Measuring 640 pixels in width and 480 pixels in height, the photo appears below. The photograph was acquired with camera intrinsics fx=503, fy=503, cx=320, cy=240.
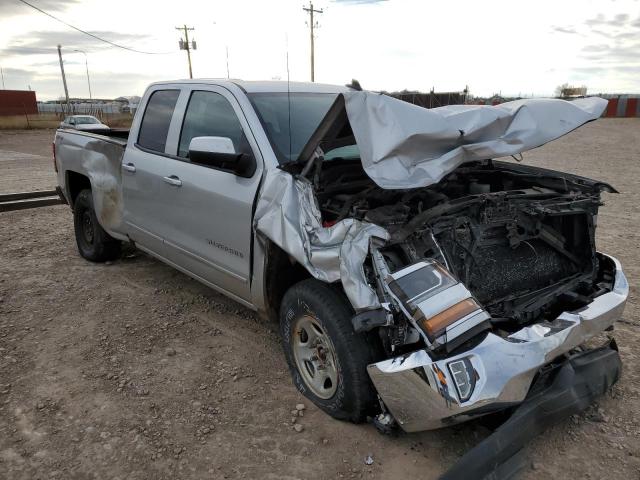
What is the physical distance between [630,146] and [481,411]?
20.0 metres

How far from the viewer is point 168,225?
4020 mm

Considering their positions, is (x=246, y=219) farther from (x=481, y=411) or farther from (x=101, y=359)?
(x=481, y=411)

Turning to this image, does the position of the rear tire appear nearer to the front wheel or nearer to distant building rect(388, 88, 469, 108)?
the front wheel

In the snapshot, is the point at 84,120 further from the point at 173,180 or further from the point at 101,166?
the point at 173,180

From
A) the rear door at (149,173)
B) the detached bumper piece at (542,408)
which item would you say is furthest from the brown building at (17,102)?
the detached bumper piece at (542,408)

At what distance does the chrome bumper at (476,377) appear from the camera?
2.16 metres

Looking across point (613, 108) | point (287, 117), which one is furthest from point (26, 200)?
point (613, 108)

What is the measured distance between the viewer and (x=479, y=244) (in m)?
2.82

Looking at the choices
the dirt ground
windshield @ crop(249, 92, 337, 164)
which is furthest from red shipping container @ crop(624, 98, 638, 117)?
windshield @ crop(249, 92, 337, 164)

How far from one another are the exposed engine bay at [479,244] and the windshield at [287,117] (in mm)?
275

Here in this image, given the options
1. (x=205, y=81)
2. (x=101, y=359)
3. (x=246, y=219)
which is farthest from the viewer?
(x=205, y=81)

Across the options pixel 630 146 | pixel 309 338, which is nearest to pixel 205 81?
pixel 309 338

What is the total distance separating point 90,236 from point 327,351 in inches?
152

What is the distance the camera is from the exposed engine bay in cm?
240
